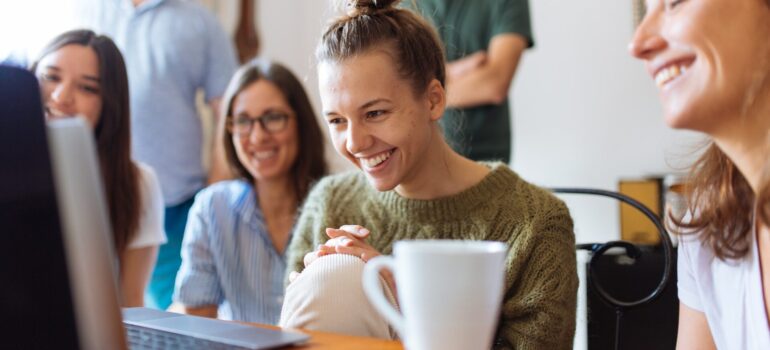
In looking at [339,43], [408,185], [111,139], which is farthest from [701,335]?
[111,139]

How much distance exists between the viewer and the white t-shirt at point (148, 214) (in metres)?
1.81

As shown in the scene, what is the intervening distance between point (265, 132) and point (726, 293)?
49.8 inches

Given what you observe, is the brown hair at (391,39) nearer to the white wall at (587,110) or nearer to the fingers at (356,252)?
the fingers at (356,252)

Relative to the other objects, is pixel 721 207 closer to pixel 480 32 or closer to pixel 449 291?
pixel 449 291

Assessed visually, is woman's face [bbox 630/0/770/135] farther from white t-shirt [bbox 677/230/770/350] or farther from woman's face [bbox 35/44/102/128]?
woman's face [bbox 35/44/102/128]

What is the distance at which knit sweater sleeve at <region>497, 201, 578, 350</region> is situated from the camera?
45.5 inches

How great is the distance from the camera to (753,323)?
86 cm

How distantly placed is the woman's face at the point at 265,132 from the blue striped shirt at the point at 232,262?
9 centimetres

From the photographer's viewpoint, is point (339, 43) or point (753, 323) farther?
point (339, 43)

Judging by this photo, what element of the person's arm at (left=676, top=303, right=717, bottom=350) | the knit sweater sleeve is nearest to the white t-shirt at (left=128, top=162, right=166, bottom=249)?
the knit sweater sleeve

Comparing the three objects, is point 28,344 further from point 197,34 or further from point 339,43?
point 197,34

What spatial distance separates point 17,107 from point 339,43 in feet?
2.63

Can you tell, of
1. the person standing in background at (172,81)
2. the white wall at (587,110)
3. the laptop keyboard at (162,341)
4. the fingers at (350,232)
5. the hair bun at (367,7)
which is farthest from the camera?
the white wall at (587,110)

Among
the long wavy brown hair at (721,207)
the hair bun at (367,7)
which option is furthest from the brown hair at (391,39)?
the long wavy brown hair at (721,207)
